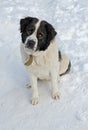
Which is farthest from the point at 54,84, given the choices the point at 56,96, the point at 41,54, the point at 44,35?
the point at 44,35

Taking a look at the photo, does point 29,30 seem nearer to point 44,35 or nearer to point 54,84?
point 44,35

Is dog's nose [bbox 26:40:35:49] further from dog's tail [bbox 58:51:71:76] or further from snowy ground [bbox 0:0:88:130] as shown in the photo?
snowy ground [bbox 0:0:88:130]

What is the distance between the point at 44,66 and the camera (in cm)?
445

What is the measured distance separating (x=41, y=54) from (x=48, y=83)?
0.80 m

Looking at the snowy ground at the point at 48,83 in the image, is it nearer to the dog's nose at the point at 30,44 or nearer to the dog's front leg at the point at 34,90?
the dog's front leg at the point at 34,90

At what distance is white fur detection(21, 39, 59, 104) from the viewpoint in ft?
14.3

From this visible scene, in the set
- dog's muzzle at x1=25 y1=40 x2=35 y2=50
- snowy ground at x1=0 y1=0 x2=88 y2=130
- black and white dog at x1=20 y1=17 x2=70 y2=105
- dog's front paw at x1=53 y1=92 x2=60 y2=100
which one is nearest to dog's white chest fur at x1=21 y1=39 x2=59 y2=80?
black and white dog at x1=20 y1=17 x2=70 y2=105

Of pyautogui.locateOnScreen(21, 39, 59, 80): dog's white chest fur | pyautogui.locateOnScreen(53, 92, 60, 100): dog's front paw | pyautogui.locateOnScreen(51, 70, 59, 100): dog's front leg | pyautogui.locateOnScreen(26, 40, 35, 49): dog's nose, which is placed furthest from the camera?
pyautogui.locateOnScreen(53, 92, 60, 100): dog's front paw

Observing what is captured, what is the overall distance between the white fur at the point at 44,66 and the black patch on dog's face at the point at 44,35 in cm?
11

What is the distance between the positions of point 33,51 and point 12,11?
3022mm

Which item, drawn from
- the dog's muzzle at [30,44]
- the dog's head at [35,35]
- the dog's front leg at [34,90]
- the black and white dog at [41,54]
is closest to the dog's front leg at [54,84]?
the black and white dog at [41,54]

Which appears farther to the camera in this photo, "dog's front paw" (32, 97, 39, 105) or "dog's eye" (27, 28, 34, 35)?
"dog's front paw" (32, 97, 39, 105)

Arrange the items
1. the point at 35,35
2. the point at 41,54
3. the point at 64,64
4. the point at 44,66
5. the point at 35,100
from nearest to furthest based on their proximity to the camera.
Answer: the point at 35,35, the point at 41,54, the point at 44,66, the point at 35,100, the point at 64,64

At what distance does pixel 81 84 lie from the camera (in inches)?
192
